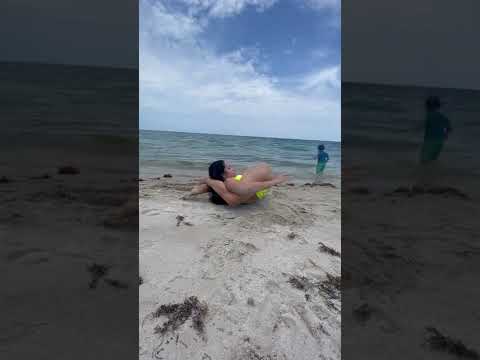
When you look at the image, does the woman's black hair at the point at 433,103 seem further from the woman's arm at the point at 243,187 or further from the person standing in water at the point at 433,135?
the woman's arm at the point at 243,187

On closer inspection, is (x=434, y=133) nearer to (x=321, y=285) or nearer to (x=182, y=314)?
(x=321, y=285)

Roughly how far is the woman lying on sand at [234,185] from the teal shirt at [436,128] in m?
4.16

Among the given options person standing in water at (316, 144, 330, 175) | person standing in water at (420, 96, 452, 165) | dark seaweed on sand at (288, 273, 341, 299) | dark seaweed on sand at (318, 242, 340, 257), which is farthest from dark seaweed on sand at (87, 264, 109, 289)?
person standing in water at (420, 96, 452, 165)

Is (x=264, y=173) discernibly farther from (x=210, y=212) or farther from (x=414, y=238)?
(x=414, y=238)

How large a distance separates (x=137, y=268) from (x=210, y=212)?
40.6 inches

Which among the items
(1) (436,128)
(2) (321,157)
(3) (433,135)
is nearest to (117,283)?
(2) (321,157)

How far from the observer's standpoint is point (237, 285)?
1.34 meters

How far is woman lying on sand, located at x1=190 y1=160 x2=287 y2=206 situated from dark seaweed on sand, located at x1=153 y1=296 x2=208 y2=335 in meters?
1.44

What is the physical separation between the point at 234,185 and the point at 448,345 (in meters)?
2.00

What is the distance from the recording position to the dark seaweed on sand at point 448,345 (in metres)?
1.08

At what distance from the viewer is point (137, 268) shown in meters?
1.47

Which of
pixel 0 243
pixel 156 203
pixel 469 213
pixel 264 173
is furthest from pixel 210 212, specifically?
pixel 469 213

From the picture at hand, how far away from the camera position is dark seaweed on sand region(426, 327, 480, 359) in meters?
1.08

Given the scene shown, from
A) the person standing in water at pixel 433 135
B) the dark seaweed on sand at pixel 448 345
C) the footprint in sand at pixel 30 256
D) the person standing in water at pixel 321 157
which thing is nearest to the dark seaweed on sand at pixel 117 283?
the footprint in sand at pixel 30 256
